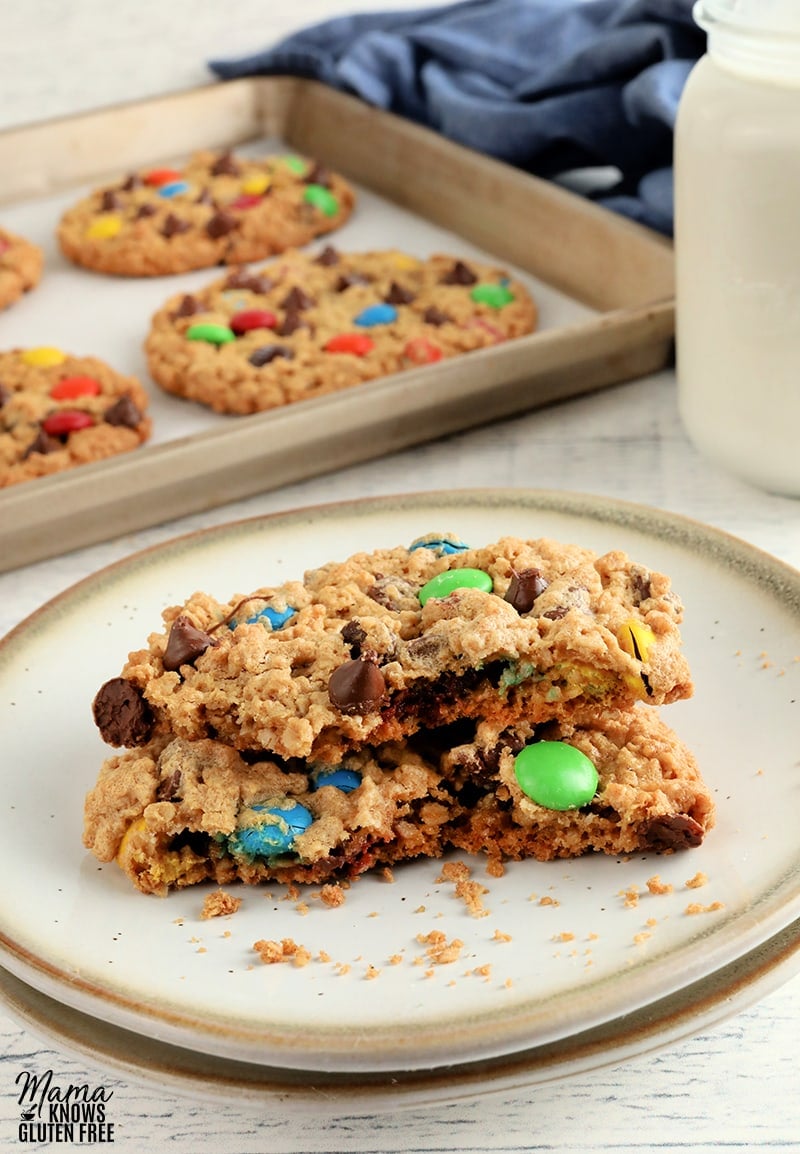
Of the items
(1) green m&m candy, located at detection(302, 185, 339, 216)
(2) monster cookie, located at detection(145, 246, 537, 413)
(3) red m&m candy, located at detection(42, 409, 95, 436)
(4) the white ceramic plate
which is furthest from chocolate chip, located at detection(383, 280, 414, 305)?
(4) the white ceramic plate

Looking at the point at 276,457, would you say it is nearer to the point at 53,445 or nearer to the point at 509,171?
the point at 53,445

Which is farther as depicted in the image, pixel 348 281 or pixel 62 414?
pixel 348 281

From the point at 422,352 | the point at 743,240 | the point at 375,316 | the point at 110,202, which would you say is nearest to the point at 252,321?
the point at 375,316

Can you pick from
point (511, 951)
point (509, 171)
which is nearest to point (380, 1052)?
point (511, 951)

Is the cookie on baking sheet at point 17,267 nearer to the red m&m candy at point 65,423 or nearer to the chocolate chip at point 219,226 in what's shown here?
the chocolate chip at point 219,226

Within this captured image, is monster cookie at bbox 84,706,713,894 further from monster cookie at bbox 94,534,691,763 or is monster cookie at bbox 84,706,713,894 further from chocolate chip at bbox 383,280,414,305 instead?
chocolate chip at bbox 383,280,414,305

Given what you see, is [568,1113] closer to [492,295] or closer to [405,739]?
[405,739]
